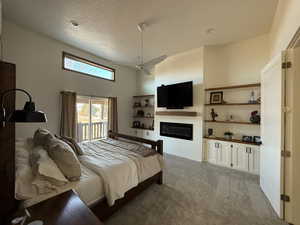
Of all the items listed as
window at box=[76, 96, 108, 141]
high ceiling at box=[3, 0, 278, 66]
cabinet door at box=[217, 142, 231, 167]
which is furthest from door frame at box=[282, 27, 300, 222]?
window at box=[76, 96, 108, 141]

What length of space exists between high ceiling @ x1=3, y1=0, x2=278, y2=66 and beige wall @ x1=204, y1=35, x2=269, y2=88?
0.25m

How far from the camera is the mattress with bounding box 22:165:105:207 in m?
1.44

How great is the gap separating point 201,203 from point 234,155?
180 cm

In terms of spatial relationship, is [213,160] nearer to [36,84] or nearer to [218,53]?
[218,53]

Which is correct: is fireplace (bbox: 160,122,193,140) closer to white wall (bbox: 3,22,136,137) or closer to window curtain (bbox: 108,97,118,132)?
window curtain (bbox: 108,97,118,132)

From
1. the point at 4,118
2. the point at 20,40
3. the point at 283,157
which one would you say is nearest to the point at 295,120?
the point at 283,157

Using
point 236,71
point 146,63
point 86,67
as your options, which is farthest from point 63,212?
point 236,71

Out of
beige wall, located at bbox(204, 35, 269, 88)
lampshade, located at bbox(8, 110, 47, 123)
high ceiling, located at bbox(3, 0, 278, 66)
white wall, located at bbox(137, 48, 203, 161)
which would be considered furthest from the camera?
white wall, located at bbox(137, 48, 203, 161)

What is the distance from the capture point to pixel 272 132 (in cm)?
208

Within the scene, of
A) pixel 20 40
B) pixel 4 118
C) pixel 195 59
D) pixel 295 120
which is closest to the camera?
pixel 4 118

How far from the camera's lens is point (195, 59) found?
4.08 metres

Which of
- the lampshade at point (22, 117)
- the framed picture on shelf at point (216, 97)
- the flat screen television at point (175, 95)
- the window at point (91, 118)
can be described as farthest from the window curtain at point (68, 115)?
the framed picture on shelf at point (216, 97)

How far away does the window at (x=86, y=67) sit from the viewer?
3.98 meters

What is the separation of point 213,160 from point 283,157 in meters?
2.07
